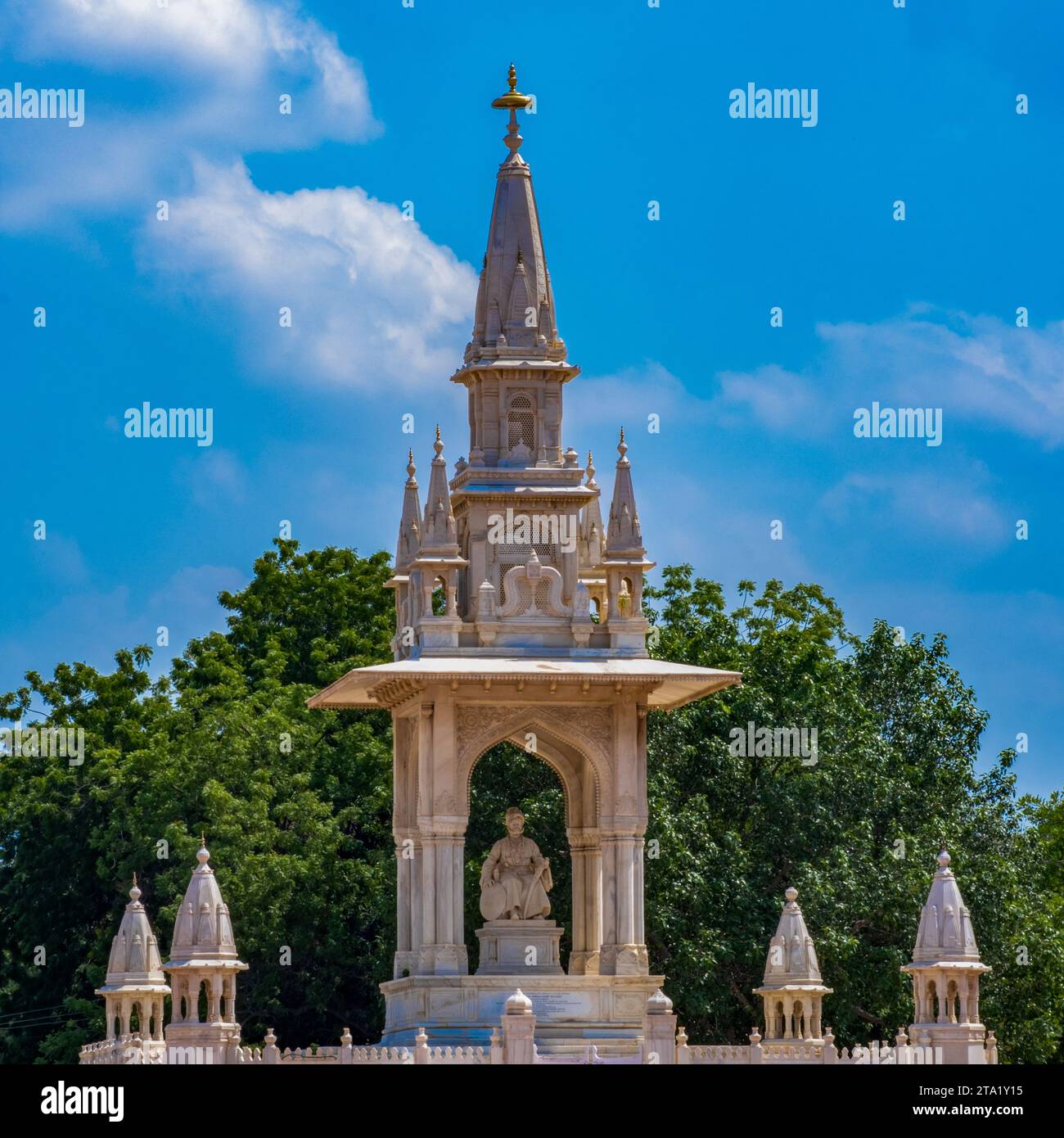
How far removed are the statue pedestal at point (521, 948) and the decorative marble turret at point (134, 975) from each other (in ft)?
14.8

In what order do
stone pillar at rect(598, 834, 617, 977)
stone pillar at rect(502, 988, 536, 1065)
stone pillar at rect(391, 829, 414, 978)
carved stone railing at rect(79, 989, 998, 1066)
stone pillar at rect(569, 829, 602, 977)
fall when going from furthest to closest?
stone pillar at rect(569, 829, 602, 977) < stone pillar at rect(391, 829, 414, 978) < stone pillar at rect(598, 834, 617, 977) < carved stone railing at rect(79, 989, 998, 1066) < stone pillar at rect(502, 988, 536, 1065)

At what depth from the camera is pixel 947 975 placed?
144 feet

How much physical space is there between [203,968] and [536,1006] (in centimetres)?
455

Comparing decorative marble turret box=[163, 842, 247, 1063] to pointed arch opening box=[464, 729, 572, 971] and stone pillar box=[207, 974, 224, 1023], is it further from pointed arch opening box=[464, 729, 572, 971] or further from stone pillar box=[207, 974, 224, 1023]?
pointed arch opening box=[464, 729, 572, 971]

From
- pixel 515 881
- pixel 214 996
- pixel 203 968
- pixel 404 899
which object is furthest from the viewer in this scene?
pixel 404 899

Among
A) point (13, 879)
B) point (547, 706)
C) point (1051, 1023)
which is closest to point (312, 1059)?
point (547, 706)

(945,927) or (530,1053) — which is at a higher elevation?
(945,927)

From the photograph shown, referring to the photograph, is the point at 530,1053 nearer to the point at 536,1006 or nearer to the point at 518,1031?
the point at 518,1031

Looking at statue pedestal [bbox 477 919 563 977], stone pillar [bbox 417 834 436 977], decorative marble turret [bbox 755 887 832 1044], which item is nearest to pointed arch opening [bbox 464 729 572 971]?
statue pedestal [bbox 477 919 563 977]

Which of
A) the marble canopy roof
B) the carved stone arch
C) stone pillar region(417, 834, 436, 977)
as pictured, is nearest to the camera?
the marble canopy roof

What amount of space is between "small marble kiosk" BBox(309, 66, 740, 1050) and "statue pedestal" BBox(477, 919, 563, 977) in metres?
0.03

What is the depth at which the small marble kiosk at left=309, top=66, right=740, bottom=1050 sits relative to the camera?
44250 mm

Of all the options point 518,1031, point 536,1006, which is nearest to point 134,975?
point 536,1006

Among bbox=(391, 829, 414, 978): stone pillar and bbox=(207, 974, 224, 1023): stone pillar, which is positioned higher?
bbox=(391, 829, 414, 978): stone pillar
